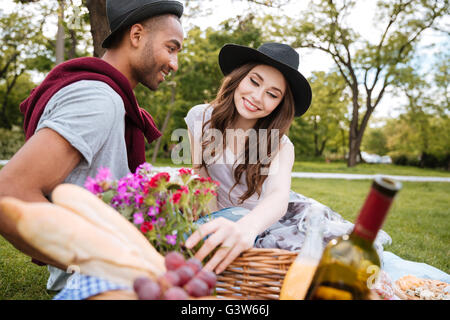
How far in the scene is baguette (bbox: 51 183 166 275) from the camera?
95 cm

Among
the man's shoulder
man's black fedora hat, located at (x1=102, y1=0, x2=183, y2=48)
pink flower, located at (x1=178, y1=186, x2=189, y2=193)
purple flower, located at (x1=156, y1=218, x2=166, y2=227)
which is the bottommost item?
purple flower, located at (x1=156, y1=218, x2=166, y2=227)

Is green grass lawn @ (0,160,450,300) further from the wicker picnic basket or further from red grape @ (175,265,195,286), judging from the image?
red grape @ (175,265,195,286)

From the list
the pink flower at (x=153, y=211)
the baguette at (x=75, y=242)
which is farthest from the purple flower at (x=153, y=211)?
the baguette at (x=75, y=242)

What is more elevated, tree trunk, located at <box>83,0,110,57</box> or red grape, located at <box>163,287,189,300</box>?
tree trunk, located at <box>83,0,110,57</box>

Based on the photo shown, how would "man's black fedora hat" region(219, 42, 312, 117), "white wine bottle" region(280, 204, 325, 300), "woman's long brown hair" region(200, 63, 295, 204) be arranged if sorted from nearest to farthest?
"white wine bottle" region(280, 204, 325, 300) < "man's black fedora hat" region(219, 42, 312, 117) < "woman's long brown hair" region(200, 63, 295, 204)

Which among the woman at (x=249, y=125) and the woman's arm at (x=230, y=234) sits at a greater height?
the woman at (x=249, y=125)

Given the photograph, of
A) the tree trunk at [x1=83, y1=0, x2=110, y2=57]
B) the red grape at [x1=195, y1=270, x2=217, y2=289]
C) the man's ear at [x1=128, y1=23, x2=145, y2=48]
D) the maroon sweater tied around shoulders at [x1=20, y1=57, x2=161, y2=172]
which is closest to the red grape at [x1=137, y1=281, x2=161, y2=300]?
the red grape at [x1=195, y1=270, x2=217, y2=289]

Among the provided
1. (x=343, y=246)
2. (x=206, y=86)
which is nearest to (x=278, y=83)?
(x=343, y=246)

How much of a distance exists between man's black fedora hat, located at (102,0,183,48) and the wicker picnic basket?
163 cm

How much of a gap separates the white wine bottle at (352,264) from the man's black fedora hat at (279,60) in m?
1.80

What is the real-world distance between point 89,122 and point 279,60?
5.20 feet

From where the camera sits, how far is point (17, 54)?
21.8m

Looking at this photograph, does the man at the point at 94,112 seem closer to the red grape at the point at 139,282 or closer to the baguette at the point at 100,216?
the baguette at the point at 100,216

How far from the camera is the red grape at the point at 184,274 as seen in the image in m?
0.95
